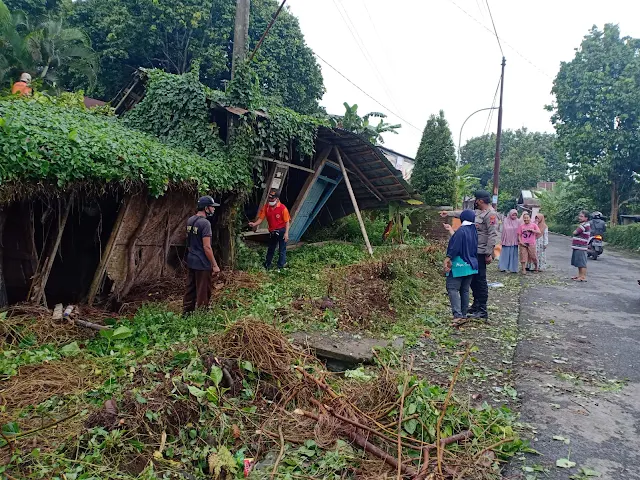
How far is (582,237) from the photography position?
10555mm

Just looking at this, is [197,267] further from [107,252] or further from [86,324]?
[107,252]

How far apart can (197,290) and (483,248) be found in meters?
4.25

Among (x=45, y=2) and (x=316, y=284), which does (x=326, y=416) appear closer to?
(x=316, y=284)

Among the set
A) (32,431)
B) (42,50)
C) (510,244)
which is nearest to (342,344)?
(32,431)

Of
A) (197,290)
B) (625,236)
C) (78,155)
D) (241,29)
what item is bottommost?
(197,290)

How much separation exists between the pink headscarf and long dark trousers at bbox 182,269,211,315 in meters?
7.98

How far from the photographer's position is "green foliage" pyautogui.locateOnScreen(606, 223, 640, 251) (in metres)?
22.8

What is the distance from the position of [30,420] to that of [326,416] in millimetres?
2284

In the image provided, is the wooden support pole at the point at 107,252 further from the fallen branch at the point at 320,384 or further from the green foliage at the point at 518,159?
the green foliage at the point at 518,159

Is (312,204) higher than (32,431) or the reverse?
higher

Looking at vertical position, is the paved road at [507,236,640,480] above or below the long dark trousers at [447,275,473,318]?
below

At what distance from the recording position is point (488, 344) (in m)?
5.91

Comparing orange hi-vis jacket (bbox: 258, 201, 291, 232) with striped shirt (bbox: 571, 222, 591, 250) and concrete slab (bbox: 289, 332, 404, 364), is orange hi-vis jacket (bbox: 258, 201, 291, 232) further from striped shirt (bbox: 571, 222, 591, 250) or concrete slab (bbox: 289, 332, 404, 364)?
striped shirt (bbox: 571, 222, 591, 250)

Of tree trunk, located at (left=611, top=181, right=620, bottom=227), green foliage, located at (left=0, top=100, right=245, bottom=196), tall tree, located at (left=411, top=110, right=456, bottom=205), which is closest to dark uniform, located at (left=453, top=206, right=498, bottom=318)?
green foliage, located at (left=0, top=100, right=245, bottom=196)
